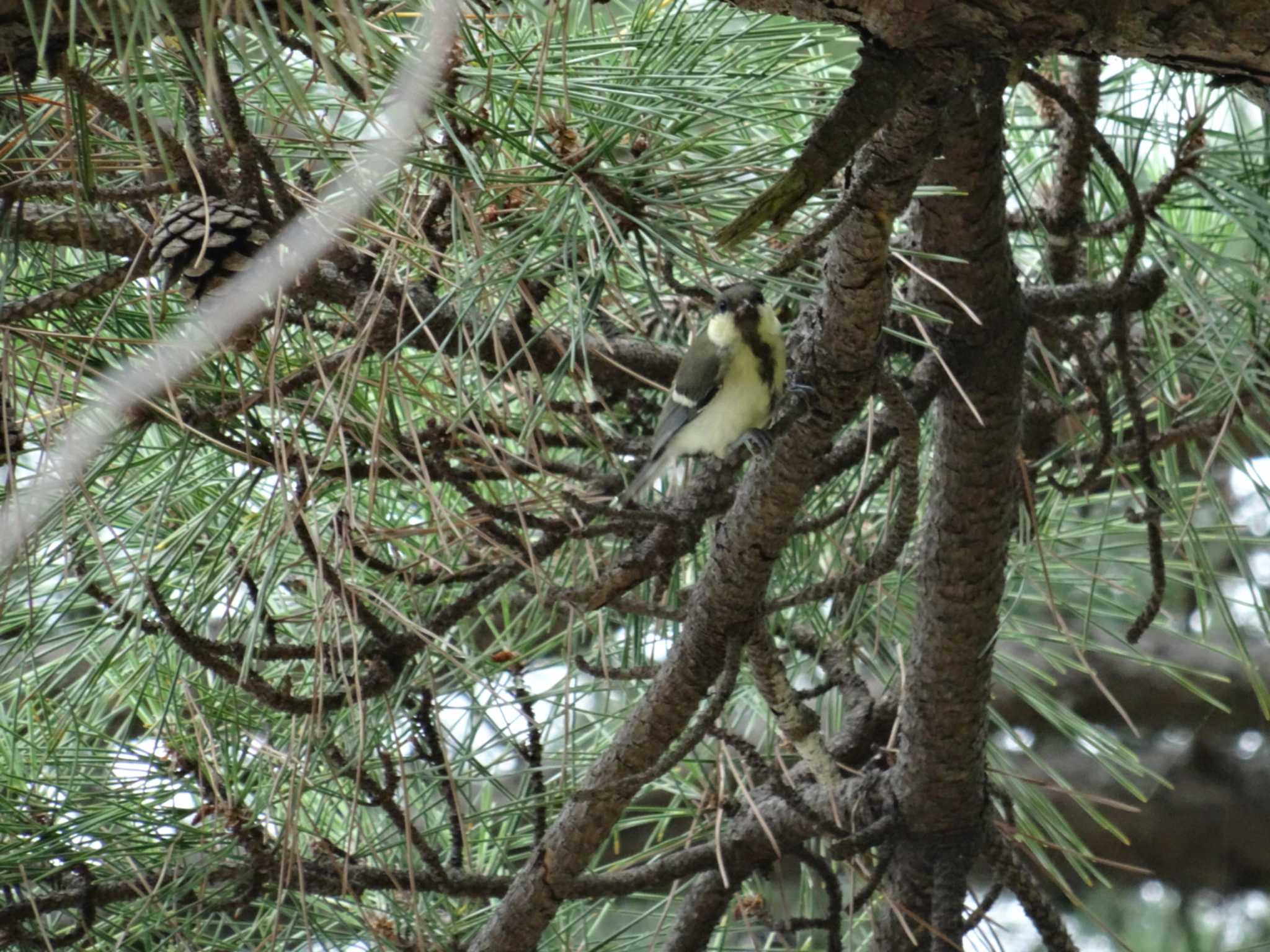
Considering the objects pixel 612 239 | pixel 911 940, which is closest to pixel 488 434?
pixel 612 239

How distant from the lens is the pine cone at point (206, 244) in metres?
Answer: 0.96

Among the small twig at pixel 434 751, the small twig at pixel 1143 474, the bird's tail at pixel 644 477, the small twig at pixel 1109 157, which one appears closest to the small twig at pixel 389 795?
the small twig at pixel 434 751

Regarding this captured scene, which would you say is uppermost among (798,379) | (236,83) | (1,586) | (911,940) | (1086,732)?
(236,83)

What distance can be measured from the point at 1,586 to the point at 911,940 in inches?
33.3

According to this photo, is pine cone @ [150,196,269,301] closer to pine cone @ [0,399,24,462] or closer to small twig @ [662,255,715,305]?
pine cone @ [0,399,24,462]

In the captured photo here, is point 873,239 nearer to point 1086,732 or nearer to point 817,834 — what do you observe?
point 817,834

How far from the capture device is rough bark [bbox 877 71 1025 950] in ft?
3.47

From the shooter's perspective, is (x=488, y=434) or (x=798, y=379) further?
(x=488, y=434)

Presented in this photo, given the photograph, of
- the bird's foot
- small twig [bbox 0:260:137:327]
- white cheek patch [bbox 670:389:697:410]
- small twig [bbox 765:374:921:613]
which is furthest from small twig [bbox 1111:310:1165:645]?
small twig [bbox 0:260:137:327]

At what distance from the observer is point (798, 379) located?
101cm

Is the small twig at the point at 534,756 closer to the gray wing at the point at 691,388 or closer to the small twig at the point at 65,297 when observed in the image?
the gray wing at the point at 691,388

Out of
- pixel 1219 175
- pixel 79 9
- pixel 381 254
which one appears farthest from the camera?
pixel 1219 175

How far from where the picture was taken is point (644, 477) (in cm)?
138

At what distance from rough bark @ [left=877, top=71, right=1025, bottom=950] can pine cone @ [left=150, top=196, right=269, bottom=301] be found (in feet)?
1.68
